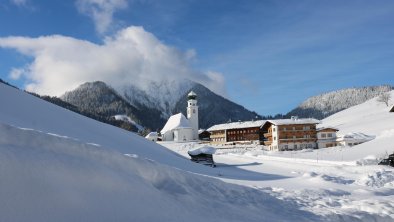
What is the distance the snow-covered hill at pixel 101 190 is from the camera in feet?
29.2

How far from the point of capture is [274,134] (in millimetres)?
89000

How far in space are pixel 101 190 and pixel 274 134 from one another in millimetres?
80750

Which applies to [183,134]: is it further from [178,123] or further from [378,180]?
[378,180]

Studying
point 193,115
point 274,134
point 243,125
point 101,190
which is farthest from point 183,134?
point 101,190

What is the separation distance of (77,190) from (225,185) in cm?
883

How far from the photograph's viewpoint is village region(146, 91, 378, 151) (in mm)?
86625

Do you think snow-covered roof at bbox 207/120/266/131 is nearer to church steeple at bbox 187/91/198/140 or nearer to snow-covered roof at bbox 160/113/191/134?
snow-covered roof at bbox 160/113/191/134

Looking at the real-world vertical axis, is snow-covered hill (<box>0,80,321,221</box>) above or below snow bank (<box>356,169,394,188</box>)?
above

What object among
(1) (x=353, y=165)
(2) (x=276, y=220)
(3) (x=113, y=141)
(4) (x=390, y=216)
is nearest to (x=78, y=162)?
(2) (x=276, y=220)

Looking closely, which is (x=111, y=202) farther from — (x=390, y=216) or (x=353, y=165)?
(x=353, y=165)

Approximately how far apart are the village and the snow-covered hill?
231ft

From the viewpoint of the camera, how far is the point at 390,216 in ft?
54.2

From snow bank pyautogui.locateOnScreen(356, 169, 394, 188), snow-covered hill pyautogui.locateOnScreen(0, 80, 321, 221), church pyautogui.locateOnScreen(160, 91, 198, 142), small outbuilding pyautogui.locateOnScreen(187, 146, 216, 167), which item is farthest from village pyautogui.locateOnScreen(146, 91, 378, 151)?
snow-covered hill pyautogui.locateOnScreen(0, 80, 321, 221)

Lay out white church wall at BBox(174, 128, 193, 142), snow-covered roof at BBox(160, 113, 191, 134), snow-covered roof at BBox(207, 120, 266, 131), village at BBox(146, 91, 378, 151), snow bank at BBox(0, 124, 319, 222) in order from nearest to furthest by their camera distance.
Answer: snow bank at BBox(0, 124, 319, 222), village at BBox(146, 91, 378, 151), snow-covered roof at BBox(207, 120, 266, 131), white church wall at BBox(174, 128, 193, 142), snow-covered roof at BBox(160, 113, 191, 134)
